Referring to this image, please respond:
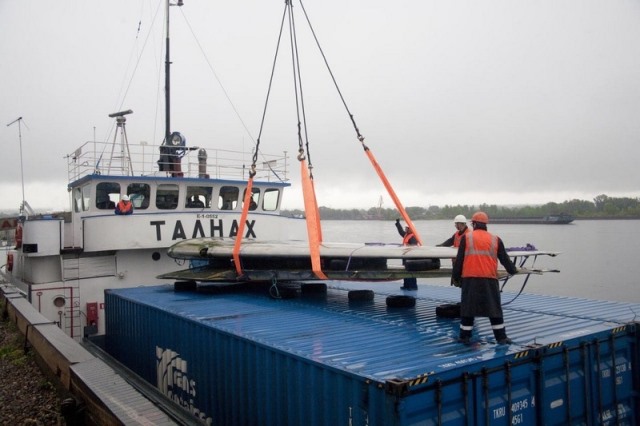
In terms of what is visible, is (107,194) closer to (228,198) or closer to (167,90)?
(228,198)

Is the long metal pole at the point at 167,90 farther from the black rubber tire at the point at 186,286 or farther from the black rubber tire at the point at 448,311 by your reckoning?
the black rubber tire at the point at 448,311

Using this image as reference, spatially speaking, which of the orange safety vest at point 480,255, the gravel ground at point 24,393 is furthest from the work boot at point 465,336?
the gravel ground at point 24,393

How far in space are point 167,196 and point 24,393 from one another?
25.1ft

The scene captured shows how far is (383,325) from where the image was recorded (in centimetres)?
787

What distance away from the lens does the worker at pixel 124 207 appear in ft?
48.7

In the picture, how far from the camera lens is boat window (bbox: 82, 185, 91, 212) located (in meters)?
15.5

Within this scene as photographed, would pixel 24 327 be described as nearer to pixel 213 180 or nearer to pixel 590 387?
pixel 213 180

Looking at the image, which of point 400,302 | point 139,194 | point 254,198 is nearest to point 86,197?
point 139,194

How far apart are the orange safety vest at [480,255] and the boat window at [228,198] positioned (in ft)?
38.6

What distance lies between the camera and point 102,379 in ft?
24.0

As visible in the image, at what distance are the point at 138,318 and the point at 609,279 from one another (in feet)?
113

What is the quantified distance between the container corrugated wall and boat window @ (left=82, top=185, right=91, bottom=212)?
7.05 metres

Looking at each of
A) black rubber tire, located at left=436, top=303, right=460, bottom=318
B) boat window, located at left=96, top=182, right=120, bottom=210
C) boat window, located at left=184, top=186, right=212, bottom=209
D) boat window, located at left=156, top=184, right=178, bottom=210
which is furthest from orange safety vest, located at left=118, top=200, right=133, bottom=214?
black rubber tire, located at left=436, top=303, right=460, bottom=318

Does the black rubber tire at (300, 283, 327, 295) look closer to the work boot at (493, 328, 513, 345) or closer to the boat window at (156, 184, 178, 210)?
the work boot at (493, 328, 513, 345)
